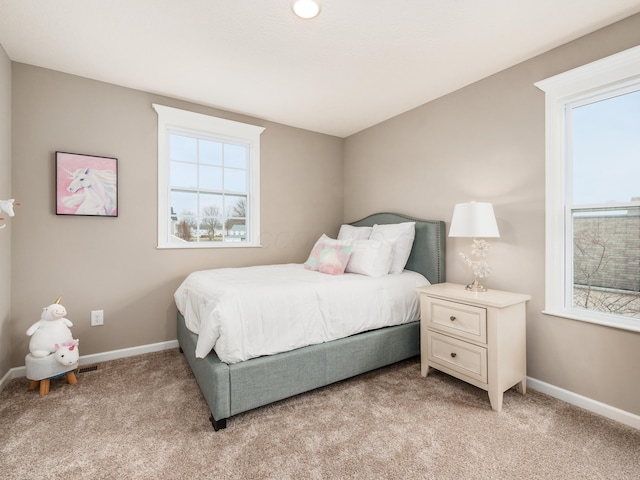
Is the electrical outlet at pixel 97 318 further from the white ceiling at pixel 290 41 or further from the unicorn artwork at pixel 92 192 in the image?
the white ceiling at pixel 290 41

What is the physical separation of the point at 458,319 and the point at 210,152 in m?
2.87

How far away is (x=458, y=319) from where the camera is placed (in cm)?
215

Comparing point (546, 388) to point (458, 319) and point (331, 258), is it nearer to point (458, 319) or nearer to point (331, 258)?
point (458, 319)

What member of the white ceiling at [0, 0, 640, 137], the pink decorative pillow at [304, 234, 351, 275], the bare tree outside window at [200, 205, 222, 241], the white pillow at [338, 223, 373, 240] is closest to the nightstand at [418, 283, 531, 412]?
the pink decorative pillow at [304, 234, 351, 275]

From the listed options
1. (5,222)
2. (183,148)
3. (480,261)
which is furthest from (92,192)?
(480,261)

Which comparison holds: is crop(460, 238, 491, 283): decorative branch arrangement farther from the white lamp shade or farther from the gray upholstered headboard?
the gray upholstered headboard

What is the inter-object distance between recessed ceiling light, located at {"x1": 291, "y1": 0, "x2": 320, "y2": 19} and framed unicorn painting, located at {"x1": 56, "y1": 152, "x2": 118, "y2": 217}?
203 centimetres

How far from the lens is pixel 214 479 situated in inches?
54.5

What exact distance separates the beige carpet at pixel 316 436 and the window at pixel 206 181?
1515 millimetres

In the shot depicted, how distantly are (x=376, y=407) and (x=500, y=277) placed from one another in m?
1.43

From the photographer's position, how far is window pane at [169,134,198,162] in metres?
3.09

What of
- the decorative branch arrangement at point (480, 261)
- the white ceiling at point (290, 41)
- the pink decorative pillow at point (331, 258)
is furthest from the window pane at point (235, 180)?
the decorative branch arrangement at point (480, 261)

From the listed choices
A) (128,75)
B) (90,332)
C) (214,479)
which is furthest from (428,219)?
(90,332)

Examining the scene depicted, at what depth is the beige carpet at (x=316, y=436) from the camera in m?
1.45
